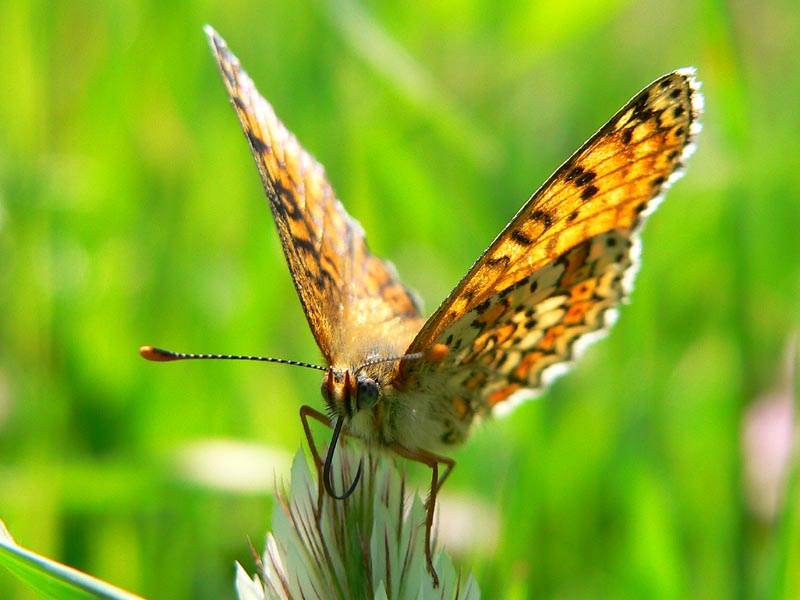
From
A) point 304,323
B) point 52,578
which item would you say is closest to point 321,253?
point 52,578

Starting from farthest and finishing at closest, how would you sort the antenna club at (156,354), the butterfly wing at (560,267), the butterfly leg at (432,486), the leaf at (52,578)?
the butterfly wing at (560,267), the antenna club at (156,354), the butterfly leg at (432,486), the leaf at (52,578)

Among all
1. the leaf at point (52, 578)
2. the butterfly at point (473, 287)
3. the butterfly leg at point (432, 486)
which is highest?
the butterfly at point (473, 287)

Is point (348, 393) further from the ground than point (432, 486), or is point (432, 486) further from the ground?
point (348, 393)

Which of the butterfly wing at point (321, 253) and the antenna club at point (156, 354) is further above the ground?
the butterfly wing at point (321, 253)

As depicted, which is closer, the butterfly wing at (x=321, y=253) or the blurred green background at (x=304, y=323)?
the butterfly wing at (x=321, y=253)

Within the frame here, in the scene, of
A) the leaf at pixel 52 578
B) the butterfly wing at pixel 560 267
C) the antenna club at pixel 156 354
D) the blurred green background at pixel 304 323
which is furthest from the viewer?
the blurred green background at pixel 304 323

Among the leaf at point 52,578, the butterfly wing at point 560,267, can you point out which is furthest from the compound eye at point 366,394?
the leaf at point 52,578

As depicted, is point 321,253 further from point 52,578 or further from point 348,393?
point 52,578

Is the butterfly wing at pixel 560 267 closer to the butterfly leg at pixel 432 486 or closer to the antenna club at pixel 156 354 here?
the butterfly leg at pixel 432 486
